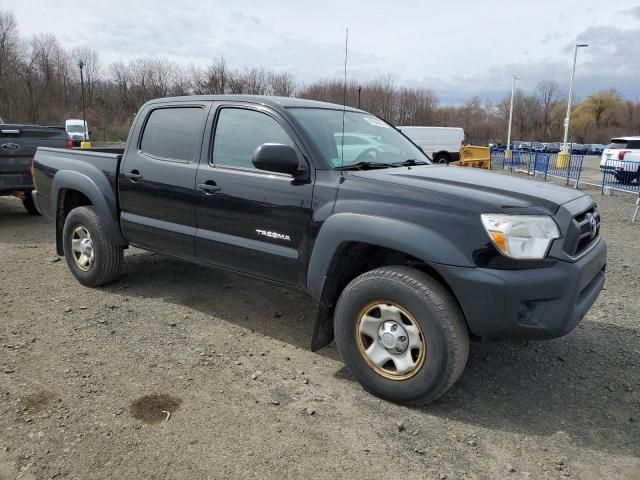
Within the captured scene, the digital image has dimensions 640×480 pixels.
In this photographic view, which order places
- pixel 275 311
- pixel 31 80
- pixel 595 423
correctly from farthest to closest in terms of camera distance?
pixel 31 80, pixel 275 311, pixel 595 423

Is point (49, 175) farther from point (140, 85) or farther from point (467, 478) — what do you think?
point (140, 85)

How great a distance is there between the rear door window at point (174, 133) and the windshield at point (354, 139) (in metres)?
0.92

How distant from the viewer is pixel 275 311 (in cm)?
462

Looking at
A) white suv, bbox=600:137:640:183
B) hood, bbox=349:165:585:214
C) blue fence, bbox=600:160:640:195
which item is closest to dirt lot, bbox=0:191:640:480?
hood, bbox=349:165:585:214

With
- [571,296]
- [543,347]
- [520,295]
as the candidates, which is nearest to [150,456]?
[520,295]

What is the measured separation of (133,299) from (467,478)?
3473 mm

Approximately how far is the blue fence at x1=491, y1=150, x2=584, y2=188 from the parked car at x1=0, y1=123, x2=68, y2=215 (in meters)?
15.5

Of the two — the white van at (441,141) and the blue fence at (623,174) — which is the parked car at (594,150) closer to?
the white van at (441,141)

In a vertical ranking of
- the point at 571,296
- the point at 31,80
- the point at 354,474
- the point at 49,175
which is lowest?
the point at 354,474

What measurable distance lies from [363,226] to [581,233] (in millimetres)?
1286

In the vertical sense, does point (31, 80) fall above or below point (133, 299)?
above

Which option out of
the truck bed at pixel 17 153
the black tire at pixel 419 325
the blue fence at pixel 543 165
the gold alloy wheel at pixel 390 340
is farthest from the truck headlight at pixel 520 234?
the blue fence at pixel 543 165

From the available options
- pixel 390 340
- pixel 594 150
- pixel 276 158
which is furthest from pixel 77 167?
pixel 594 150

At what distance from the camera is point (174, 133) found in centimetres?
429
